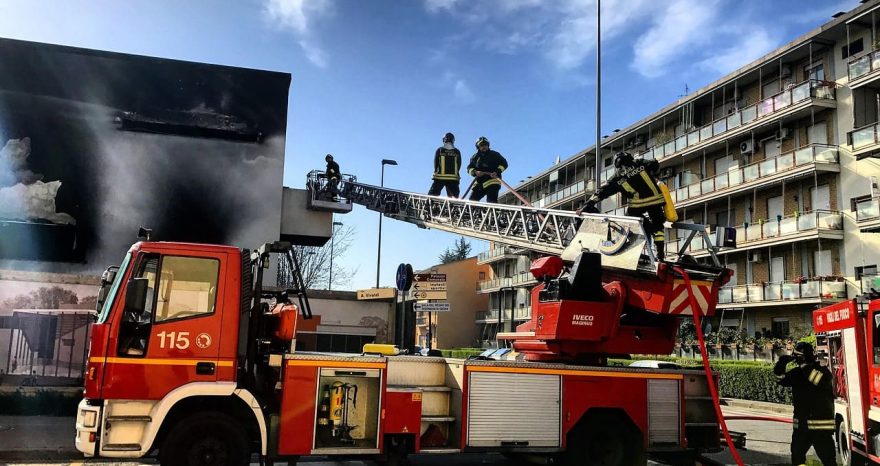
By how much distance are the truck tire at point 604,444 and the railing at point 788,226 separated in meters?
17.9

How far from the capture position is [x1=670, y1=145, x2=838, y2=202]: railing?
27.3m

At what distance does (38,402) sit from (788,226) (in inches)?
1095

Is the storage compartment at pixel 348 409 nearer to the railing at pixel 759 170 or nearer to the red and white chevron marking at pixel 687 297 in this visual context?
the red and white chevron marking at pixel 687 297

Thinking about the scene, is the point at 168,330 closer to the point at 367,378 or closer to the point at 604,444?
the point at 367,378

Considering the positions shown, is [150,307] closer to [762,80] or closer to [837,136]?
[837,136]

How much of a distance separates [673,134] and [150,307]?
35955 mm

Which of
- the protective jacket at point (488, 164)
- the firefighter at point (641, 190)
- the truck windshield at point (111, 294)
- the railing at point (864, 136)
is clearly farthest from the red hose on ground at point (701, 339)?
the railing at point (864, 136)

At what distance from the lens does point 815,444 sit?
8.48 metres

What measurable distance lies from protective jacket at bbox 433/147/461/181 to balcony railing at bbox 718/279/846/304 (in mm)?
14201

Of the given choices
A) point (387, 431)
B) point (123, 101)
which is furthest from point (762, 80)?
point (387, 431)

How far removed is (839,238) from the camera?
26.8 metres

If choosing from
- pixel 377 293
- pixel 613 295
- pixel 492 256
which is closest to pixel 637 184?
pixel 613 295

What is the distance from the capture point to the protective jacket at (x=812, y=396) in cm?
845

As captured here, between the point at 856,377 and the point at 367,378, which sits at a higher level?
the point at 856,377
